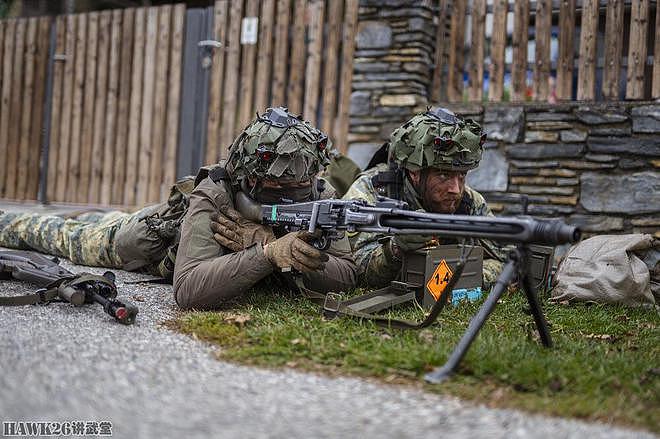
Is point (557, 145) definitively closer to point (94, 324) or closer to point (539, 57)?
point (539, 57)

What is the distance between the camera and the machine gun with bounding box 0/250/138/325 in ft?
13.7

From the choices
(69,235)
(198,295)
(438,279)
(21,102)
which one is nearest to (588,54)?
(438,279)

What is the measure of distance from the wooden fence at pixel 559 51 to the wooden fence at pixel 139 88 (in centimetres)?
118

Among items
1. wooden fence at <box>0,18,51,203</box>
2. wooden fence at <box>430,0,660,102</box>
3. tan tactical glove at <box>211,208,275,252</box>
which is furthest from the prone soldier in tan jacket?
wooden fence at <box>0,18,51,203</box>

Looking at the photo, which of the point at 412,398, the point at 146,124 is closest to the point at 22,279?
the point at 412,398

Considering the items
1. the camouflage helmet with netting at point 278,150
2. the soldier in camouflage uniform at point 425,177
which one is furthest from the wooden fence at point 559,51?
the camouflage helmet with netting at point 278,150

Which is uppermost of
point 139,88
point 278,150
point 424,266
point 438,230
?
point 139,88

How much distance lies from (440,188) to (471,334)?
6.87 ft

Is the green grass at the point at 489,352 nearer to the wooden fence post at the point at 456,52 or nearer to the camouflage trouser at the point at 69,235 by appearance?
the camouflage trouser at the point at 69,235

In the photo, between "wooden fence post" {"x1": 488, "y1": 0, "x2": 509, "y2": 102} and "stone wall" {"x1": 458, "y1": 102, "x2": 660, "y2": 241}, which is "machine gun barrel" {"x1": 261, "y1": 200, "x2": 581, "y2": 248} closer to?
"stone wall" {"x1": 458, "y1": 102, "x2": 660, "y2": 241}

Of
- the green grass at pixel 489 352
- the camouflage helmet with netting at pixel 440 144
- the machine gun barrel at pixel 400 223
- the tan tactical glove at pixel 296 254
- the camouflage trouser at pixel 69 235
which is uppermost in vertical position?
the camouflage helmet with netting at pixel 440 144

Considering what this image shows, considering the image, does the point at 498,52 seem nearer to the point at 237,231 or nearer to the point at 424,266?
the point at 424,266

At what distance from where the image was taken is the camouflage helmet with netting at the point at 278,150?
4363mm

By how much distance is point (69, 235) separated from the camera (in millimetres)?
6602
